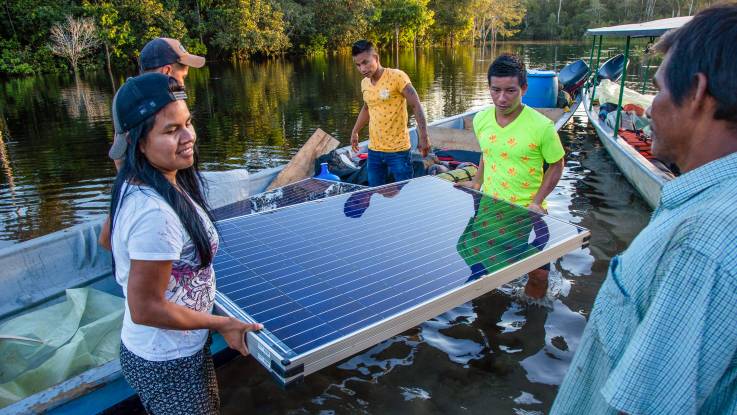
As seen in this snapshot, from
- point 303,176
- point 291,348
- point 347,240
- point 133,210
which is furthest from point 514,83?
point 303,176

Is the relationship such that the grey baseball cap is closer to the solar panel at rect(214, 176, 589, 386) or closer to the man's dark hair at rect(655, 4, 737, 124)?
the solar panel at rect(214, 176, 589, 386)

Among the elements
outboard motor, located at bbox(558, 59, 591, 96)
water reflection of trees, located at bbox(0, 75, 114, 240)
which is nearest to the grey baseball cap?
water reflection of trees, located at bbox(0, 75, 114, 240)

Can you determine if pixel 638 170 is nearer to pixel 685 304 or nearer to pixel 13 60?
pixel 685 304

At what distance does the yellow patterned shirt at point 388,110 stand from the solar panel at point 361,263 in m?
1.83

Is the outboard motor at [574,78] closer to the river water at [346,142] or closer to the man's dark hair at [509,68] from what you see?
the river water at [346,142]

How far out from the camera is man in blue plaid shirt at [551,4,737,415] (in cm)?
119

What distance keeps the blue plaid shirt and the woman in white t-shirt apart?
169 centimetres

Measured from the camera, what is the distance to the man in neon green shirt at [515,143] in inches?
168

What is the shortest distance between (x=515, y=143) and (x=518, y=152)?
0.28ft

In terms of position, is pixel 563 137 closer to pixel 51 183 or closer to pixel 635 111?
pixel 635 111

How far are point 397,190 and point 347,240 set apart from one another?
58.7 inches

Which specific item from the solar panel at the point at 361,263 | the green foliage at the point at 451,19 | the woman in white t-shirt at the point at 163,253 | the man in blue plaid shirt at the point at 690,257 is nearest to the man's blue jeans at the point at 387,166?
the solar panel at the point at 361,263

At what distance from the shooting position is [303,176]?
26.5 feet

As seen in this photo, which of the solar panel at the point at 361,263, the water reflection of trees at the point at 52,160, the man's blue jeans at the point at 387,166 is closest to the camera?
the solar panel at the point at 361,263
